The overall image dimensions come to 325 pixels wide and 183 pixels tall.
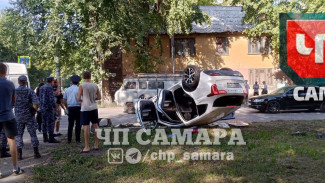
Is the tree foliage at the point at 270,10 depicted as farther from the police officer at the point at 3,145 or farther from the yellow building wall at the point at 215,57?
the police officer at the point at 3,145

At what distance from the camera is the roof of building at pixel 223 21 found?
28344 mm

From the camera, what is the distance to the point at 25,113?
7180 millimetres

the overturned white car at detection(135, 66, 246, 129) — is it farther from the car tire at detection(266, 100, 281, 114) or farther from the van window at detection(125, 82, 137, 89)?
the car tire at detection(266, 100, 281, 114)

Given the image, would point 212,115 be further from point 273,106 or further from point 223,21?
point 223,21

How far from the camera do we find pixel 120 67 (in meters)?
27.5

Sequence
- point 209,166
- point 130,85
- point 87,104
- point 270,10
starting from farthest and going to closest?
point 270,10, point 130,85, point 87,104, point 209,166

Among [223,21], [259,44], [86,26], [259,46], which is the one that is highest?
[223,21]

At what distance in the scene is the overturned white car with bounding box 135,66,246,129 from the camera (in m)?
8.37

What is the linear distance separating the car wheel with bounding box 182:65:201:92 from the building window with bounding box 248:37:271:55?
70.1ft

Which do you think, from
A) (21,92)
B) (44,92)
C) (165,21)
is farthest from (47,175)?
(165,21)

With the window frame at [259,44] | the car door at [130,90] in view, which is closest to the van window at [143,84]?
the car door at [130,90]

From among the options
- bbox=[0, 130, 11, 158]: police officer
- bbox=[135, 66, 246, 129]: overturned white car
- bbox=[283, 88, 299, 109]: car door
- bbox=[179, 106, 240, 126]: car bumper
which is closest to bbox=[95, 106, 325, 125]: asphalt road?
bbox=[283, 88, 299, 109]: car door

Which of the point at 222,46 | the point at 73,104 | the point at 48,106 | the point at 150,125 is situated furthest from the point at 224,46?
the point at 48,106

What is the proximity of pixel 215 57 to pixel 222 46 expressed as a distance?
1.13 m
